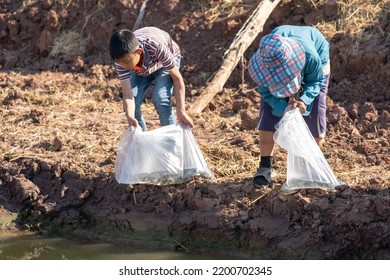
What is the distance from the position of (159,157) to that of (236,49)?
8.41 feet

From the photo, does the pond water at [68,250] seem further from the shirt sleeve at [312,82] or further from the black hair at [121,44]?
the black hair at [121,44]

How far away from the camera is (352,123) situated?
7.95 metres

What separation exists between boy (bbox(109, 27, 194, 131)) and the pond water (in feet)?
3.06

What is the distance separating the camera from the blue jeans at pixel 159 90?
662 cm

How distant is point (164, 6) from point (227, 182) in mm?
3997

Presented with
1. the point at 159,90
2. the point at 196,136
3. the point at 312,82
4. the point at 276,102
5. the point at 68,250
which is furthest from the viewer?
the point at 196,136

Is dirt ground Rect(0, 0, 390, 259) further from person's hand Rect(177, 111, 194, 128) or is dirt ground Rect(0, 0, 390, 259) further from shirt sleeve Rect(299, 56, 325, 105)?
shirt sleeve Rect(299, 56, 325, 105)

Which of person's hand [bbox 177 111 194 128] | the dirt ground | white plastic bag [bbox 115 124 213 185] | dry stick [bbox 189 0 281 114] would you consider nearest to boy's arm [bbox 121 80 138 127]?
white plastic bag [bbox 115 124 213 185]

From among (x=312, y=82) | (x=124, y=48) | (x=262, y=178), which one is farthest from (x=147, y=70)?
(x=312, y=82)

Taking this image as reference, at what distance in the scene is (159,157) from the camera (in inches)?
263

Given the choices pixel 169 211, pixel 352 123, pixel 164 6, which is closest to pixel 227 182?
pixel 169 211

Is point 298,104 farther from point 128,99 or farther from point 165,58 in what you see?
point 128,99

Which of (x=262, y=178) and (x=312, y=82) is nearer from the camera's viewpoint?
(x=312, y=82)

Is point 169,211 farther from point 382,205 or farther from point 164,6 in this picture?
point 164,6
